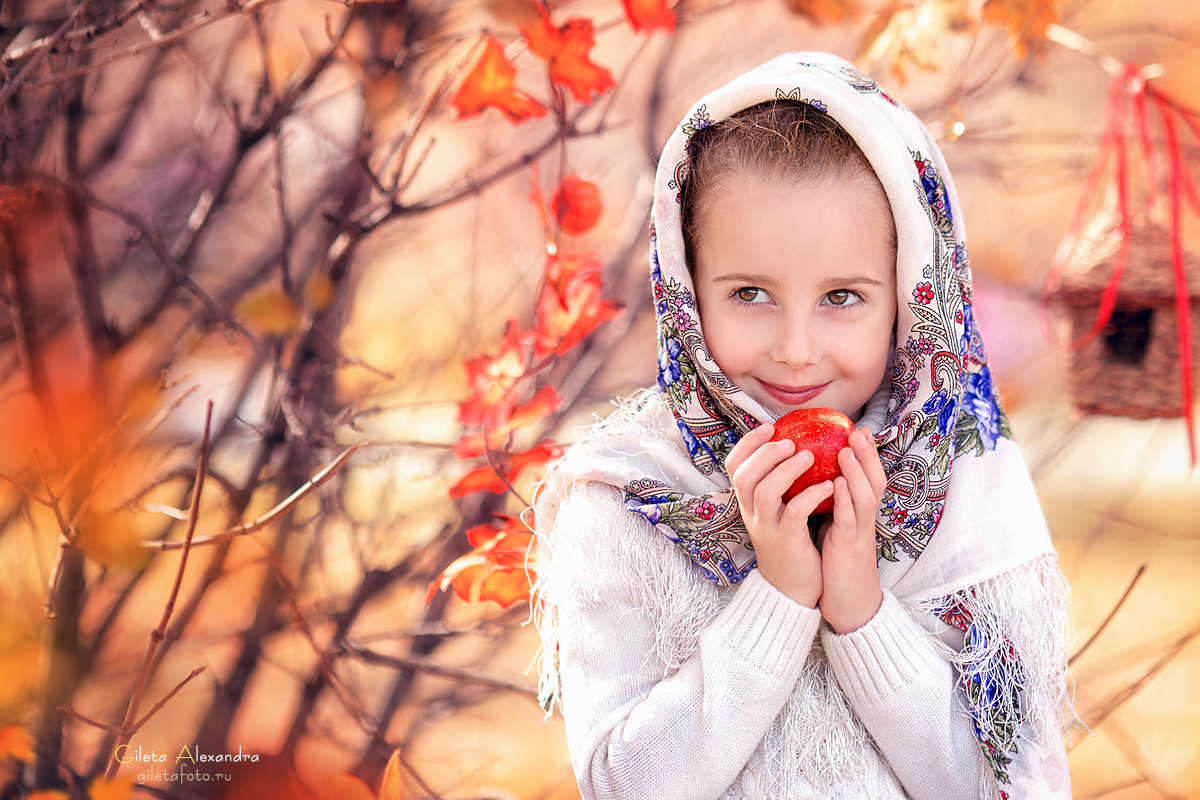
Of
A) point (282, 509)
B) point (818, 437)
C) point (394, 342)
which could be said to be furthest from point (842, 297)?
point (394, 342)

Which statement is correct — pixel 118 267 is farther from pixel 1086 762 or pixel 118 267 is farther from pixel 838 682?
pixel 1086 762

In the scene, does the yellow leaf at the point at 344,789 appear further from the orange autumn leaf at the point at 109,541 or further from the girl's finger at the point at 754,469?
the girl's finger at the point at 754,469

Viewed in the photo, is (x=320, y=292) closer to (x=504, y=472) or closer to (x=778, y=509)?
(x=504, y=472)

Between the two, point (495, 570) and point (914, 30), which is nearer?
point (495, 570)

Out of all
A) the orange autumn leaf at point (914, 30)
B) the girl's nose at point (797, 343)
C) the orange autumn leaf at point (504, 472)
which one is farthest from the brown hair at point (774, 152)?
the orange autumn leaf at point (914, 30)

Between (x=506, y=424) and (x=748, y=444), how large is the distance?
481 millimetres

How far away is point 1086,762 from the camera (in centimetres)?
171

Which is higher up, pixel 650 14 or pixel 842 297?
pixel 650 14

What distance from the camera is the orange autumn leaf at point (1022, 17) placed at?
1.32 m

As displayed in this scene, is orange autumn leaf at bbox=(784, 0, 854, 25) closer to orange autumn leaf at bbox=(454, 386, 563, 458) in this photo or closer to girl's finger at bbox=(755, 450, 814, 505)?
orange autumn leaf at bbox=(454, 386, 563, 458)

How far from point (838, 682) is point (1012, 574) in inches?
8.4

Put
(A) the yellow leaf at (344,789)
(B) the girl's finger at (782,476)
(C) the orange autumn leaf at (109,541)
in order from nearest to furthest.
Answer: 1. (B) the girl's finger at (782,476)
2. (C) the orange autumn leaf at (109,541)
3. (A) the yellow leaf at (344,789)

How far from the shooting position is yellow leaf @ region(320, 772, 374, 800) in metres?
1.38

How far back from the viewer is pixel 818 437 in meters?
0.83
